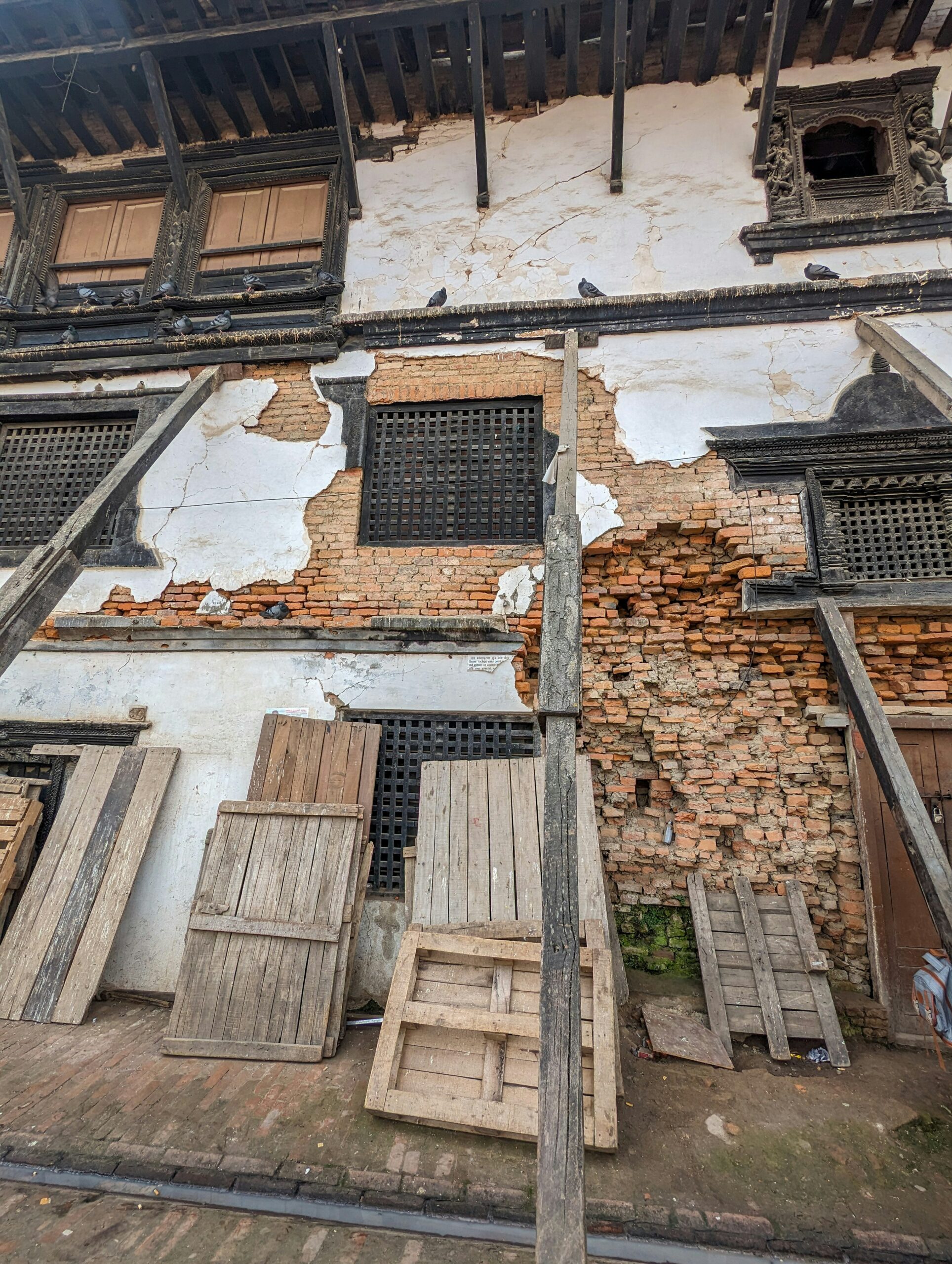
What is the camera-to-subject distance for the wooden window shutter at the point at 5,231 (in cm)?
704

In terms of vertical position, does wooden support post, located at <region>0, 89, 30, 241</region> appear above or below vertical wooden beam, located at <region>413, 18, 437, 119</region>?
below

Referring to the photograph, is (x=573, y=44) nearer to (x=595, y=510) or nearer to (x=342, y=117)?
(x=342, y=117)

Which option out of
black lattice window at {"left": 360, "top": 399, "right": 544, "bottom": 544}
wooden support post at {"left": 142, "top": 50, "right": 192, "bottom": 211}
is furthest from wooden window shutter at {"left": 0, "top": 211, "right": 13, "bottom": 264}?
black lattice window at {"left": 360, "top": 399, "right": 544, "bottom": 544}

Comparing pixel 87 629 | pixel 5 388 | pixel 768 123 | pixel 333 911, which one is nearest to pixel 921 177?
pixel 768 123

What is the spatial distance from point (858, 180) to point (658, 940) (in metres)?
6.82

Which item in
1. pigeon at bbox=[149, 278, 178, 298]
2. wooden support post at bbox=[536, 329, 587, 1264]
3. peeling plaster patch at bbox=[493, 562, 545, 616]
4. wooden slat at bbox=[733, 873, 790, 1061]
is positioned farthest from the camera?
pigeon at bbox=[149, 278, 178, 298]

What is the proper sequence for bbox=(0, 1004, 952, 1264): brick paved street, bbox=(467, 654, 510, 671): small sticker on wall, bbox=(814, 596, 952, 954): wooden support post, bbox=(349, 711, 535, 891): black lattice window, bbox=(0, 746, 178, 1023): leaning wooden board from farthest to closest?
bbox=(467, 654, 510, 671): small sticker on wall, bbox=(349, 711, 535, 891): black lattice window, bbox=(0, 746, 178, 1023): leaning wooden board, bbox=(814, 596, 952, 954): wooden support post, bbox=(0, 1004, 952, 1264): brick paved street

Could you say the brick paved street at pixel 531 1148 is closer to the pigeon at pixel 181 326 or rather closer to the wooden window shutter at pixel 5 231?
the pigeon at pixel 181 326

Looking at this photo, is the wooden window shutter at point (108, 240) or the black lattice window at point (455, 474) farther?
the wooden window shutter at point (108, 240)

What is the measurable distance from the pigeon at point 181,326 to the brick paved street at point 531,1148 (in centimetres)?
572

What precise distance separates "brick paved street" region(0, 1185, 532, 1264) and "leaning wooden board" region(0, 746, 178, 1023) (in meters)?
1.67

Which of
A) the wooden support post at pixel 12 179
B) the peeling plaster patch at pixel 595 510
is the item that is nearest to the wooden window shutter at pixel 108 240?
the wooden support post at pixel 12 179

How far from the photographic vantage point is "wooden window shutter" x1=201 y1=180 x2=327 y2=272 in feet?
21.8

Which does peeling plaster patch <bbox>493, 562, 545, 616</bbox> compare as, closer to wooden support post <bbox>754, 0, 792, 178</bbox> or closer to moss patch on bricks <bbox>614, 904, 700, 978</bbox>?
moss patch on bricks <bbox>614, 904, 700, 978</bbox>
